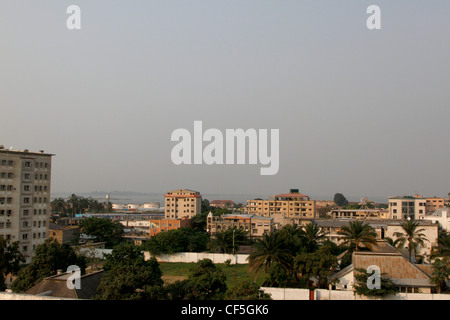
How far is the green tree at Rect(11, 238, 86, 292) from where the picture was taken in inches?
933

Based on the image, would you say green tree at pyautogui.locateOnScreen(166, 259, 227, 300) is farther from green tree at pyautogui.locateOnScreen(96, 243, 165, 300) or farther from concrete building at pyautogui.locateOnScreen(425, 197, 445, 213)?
concrete building at pyautogui.locateOnScreen(425, 197, 445, 213)

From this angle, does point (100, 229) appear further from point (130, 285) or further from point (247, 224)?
point (130, 285)

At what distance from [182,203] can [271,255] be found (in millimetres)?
50731

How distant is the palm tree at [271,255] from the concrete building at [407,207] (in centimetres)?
4402

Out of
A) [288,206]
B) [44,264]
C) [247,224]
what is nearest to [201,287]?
[44,264]

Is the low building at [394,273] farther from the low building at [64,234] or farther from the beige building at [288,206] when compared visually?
the beige building at [288,206]

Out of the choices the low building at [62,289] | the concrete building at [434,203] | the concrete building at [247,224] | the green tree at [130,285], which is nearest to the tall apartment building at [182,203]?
the concrete building at [247,224]

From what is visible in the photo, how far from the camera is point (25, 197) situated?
44062mm

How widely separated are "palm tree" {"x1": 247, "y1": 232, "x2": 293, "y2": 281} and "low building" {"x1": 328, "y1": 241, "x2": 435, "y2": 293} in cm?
327

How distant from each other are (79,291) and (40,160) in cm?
2880

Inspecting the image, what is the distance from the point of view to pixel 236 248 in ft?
133

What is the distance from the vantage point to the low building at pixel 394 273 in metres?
22.3
